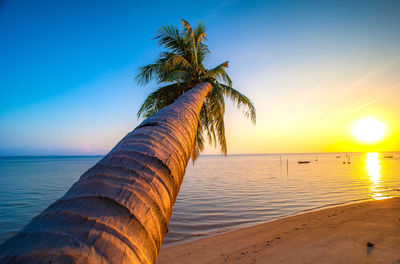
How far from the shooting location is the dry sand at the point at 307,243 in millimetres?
3953

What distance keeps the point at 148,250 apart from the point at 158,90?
845 centimetres

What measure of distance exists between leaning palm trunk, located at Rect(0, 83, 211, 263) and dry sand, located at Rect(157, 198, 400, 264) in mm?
3988

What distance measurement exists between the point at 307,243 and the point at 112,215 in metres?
5.45

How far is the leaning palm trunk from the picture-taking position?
30.6 inches

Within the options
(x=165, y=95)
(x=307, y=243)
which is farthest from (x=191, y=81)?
(x=307, y=243)

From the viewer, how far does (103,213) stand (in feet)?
3.21

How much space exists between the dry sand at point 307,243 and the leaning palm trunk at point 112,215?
13.1ft

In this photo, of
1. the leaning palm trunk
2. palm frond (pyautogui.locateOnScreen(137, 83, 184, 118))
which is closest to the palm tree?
the leaning palm trunk

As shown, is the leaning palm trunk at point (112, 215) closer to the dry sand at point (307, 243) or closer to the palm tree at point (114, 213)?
the palm tree at point (114, 213)

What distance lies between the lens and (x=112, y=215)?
992 mm

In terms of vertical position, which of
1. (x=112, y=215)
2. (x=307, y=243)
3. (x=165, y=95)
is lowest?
(x=307, y=243)

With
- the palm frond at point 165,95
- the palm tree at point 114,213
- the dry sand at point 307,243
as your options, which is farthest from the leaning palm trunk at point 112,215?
the palm frond at point 165,95

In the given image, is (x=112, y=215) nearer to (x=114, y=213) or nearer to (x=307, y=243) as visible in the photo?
(x=114, y=213)

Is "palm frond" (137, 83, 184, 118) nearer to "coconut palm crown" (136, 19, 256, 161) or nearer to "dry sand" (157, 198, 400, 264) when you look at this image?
"coconut palm crown" (136, 19, 256, 161)
